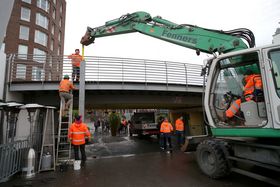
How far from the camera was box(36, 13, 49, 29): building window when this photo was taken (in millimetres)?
29845

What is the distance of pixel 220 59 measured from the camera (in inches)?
219

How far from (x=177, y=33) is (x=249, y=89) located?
3.54 metres

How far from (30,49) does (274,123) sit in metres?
31.7

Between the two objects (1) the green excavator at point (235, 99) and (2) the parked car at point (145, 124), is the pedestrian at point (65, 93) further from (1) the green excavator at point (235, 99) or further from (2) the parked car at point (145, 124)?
(2) the parked car at point (145, 124)

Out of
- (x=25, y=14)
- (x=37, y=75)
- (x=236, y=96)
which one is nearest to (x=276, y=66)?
(x=236, y=96)

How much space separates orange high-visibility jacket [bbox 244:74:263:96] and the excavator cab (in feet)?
0.22

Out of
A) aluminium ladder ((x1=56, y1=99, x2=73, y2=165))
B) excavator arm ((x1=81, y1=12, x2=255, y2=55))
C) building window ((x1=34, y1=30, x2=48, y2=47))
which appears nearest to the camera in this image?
excavator arm ((x1=81, y1=12, x2=255, y2=55))

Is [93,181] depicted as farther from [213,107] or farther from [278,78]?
[278,78]

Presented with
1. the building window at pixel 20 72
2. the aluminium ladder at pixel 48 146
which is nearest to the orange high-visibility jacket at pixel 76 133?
the aluminium ladder at pixel 48 146

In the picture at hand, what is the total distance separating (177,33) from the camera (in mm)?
7195

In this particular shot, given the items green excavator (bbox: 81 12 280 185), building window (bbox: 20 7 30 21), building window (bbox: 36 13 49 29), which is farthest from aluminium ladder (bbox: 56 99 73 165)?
building window (bbox: 36 13 49 29)

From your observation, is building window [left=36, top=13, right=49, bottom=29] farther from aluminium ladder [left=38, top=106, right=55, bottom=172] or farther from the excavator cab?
the excavator cab

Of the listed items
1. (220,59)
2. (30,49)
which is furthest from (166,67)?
(30,49)

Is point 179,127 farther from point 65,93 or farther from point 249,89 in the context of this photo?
point 249,89
